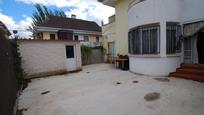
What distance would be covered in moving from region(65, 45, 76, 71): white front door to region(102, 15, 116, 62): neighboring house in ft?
18.6

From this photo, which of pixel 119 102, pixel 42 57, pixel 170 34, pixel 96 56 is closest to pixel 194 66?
pixel 170 34

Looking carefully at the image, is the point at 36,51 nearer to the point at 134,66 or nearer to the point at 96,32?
the point at 134,66

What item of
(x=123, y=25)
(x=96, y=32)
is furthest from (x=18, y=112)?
(x=96, y=32)

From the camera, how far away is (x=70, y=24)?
19.3 metres

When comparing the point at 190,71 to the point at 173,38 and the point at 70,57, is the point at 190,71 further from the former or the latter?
the point at 70,57

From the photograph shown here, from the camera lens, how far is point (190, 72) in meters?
6.62

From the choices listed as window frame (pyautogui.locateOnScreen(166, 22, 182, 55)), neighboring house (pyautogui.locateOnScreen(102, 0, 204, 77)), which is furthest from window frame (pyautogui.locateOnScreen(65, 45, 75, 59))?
window frame (pyautogui.locateOnScreen(166, 22, 182, 55))

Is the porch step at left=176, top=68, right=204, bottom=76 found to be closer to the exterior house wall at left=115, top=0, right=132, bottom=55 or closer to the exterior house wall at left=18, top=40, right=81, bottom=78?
the exterior house wall at left=115, top=0, right=132, bottom=55

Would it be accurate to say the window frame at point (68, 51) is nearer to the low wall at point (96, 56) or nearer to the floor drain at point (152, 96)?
the low wall at point (96, 56)

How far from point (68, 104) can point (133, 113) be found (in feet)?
7.03

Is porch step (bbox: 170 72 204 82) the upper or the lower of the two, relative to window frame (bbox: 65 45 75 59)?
lower

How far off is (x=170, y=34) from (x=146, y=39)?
1.28m

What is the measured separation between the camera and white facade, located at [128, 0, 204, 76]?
6.97 meters

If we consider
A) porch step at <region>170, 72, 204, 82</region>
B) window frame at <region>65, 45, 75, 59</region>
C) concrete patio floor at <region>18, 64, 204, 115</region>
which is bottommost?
concrete patio floor at <region>18, 64, 204, 115</region>
